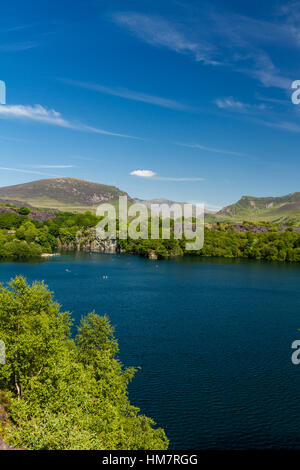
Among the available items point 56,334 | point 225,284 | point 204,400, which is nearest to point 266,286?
point 225,284

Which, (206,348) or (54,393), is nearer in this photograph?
(54,393)

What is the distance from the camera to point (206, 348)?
52344mm

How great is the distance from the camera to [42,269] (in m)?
120

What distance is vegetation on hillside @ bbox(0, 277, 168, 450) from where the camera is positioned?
21344mm

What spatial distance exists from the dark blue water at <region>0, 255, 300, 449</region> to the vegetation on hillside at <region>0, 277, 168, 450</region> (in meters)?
6.04

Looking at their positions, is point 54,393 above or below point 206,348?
above

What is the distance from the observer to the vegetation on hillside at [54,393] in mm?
21344

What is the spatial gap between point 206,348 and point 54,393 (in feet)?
102

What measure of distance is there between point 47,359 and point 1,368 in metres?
3.64

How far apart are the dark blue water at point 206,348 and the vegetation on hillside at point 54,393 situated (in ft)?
19.8

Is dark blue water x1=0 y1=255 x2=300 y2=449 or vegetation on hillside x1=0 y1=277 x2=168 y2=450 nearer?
vegetation on hillside x1=0 y1=277 x2=168 y2=450

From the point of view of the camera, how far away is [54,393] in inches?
1032
